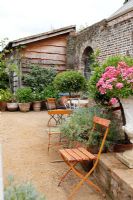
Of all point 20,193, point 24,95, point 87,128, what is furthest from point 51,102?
point 20,193

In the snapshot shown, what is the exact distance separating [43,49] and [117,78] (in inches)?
359

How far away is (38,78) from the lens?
1223cm

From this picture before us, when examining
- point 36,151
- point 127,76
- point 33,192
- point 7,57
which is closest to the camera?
point 33,192

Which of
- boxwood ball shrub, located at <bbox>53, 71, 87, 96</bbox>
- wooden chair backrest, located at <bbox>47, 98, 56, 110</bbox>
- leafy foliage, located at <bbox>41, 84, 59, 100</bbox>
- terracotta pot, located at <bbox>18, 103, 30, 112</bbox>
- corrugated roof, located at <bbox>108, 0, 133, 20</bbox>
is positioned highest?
corrugated roof, located at <bbox>108, 0, 133, 20</bbox>

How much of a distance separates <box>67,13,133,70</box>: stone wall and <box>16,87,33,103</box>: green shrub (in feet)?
8.25

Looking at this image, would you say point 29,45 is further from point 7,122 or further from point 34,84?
point 7,122

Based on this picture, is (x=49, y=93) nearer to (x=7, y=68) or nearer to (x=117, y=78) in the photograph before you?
(x=7, y=68)

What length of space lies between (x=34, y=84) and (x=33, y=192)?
9.80 meters

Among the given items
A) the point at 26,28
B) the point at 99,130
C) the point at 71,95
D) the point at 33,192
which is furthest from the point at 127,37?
the point at 26,28

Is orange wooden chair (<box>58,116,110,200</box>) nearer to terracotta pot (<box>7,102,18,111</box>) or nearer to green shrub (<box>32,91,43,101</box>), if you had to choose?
green shrub (<box>32,91,43,101</box>)

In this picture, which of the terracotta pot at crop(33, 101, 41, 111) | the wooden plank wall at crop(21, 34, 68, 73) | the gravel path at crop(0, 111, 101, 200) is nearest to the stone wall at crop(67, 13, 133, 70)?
the wooden plank wall at crop(21, 34, 68, 73)

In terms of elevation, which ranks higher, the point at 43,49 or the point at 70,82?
the point at 43,49

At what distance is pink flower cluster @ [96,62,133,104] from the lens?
12.9 ft

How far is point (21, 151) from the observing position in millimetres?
6004
